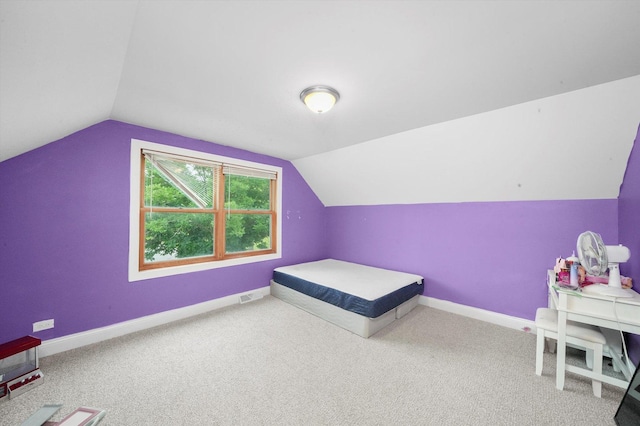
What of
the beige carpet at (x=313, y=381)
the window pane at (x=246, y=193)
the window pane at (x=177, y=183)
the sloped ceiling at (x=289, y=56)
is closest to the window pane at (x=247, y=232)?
the window pane at (x=246, y=193)

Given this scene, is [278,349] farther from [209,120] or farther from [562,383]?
[209,120]

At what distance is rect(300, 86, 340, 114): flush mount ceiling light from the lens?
1940mm

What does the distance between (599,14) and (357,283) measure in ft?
9.37

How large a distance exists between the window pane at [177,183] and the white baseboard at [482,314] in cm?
347

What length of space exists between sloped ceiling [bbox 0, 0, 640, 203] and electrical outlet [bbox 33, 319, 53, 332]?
1508mm

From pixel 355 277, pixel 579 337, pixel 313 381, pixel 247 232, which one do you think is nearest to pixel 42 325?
pixel 247 232

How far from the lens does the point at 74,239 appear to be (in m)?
2.39

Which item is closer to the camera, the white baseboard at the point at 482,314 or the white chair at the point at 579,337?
the white chair at the point at 579,337

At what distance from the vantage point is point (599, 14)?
1.20 m

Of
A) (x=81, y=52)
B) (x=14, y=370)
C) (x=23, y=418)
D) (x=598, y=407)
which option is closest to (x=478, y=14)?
(x=81, y=52)

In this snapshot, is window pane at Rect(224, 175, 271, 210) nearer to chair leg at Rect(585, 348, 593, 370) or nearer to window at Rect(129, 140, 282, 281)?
window at Rect(129, 140, 282, 281)

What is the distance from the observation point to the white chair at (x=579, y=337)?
5.76ft

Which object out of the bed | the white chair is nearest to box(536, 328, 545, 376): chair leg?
the white chair

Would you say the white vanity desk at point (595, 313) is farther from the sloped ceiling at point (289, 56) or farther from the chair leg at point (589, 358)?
the sloped ceiling at point (289, 56)
